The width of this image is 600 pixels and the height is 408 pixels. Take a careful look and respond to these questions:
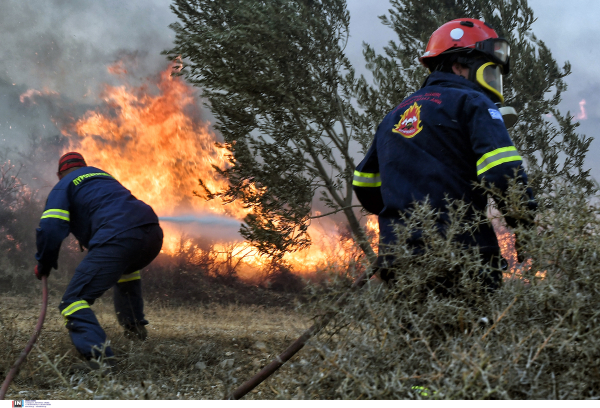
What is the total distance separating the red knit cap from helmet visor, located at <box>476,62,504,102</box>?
330 cm

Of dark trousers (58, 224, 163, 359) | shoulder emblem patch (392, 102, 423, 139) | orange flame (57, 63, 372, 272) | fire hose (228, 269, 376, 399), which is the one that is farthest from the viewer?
orange flame (57, 63, 372, 272)

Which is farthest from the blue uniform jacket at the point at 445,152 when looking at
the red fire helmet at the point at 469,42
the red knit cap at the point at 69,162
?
the red knit cap at the point at 69,162

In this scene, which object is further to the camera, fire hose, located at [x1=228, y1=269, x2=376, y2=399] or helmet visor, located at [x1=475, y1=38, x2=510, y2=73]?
helmet visor, located at [x1=475, y1=38, x2=510, y2=73]

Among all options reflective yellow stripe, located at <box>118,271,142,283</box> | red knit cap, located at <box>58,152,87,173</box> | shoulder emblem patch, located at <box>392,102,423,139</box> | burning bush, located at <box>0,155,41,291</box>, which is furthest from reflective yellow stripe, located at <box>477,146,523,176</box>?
burning bush, located at <box>0,155,41,291</box>

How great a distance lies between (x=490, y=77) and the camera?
7.70 ft

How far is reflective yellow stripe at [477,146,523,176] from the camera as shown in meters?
1.90

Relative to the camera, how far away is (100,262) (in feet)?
11.1

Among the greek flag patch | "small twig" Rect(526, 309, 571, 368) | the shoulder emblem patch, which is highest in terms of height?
the shoulder emblem patch

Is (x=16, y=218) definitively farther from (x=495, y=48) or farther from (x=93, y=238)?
(x=495, y=48)

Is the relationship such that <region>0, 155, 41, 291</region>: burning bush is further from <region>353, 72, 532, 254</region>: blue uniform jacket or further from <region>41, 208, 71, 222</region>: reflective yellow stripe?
<region>353, 72, 532, 254</region>: blue uniform jacket

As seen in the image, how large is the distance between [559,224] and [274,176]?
182 inches

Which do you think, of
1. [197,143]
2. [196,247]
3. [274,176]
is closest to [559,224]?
[274,176]

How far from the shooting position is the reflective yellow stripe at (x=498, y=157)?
190 cm
